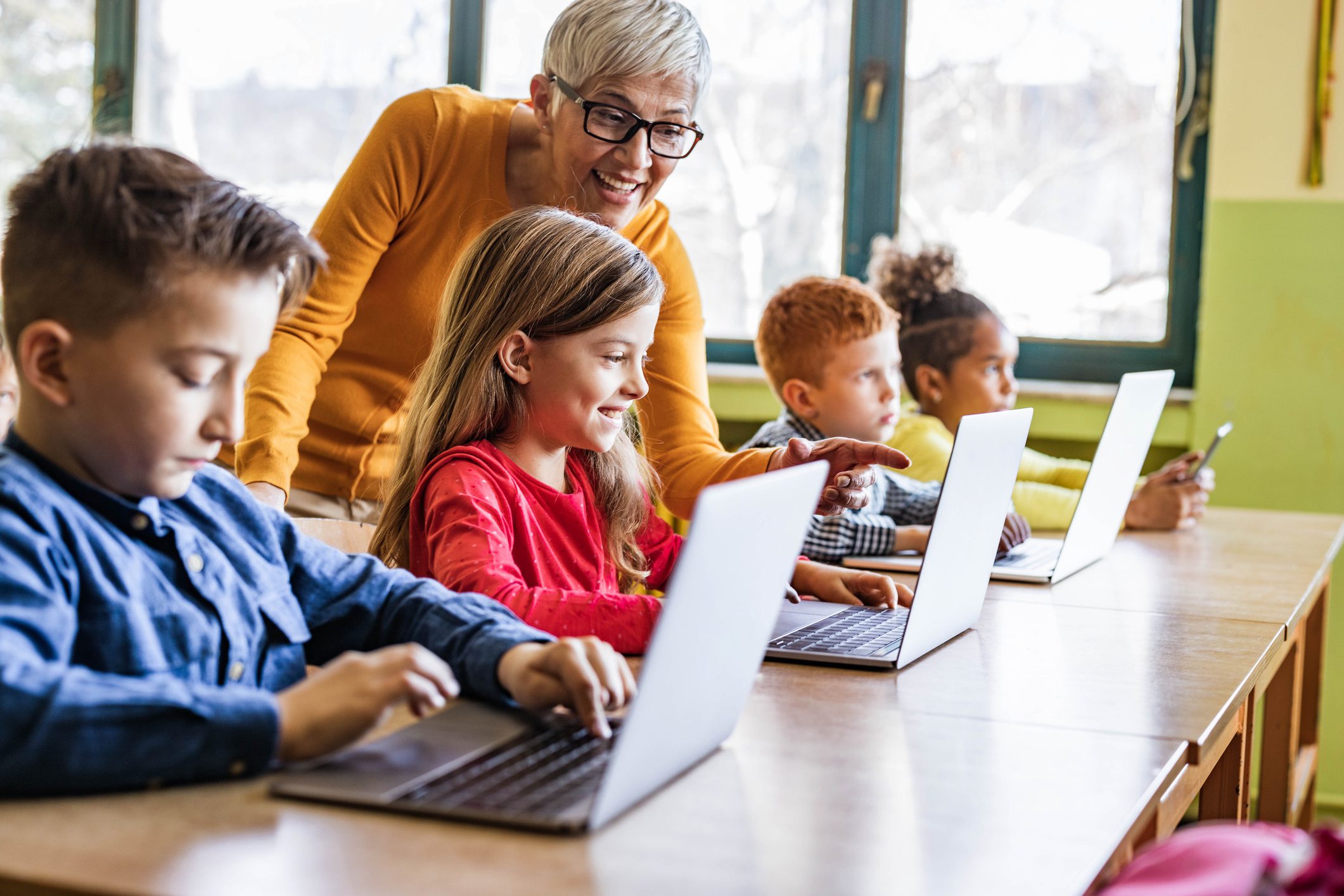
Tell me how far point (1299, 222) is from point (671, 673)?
2547 mm

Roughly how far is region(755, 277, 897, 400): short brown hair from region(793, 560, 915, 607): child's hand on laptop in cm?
78

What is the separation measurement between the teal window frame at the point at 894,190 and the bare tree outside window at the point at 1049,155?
3 cm

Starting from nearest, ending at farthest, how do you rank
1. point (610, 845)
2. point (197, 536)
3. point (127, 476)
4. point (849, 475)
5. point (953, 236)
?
point (610, 845) → point (127, 476) → point (197, 536) → point (849, 475) → point (953, 236)

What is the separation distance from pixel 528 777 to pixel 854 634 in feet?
1.84

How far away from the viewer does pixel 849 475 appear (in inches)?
56.7

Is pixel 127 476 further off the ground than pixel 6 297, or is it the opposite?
pixel 6 297

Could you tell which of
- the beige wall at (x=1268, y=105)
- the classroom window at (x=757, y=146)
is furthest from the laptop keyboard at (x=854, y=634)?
the classroom window at (x=757, y=146)

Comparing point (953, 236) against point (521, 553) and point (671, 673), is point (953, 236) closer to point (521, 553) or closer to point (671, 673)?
point (521, 553)

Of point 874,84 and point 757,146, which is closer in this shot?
point 874,84

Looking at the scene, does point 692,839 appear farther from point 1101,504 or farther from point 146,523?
point 1101,504

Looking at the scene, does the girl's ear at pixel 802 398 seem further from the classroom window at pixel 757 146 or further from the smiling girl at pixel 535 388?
the classroom window at pixel 757 146

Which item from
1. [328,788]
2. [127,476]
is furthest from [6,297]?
[328,788]

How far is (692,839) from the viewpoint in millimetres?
755

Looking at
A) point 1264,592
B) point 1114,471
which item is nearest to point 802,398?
point 1114,471
